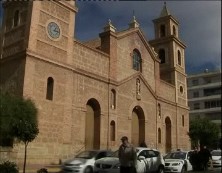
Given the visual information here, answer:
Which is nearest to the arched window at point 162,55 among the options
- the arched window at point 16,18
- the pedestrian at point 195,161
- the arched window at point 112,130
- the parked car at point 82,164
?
the arched window at point 112,130

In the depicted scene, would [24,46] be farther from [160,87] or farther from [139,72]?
[160,87]

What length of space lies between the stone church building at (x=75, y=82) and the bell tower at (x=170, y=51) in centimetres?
346

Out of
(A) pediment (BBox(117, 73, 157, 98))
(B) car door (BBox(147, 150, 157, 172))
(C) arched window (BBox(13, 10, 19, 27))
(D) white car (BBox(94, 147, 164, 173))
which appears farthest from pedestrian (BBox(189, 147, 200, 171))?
(C) arched window (BBox(13, 10, 19, 27))

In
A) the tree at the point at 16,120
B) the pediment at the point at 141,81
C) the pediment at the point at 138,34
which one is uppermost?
the pediment at the point at 138,34

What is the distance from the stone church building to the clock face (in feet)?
0.25

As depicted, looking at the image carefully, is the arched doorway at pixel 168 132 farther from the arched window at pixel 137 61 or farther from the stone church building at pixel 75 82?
the arched window at pixel 137 61

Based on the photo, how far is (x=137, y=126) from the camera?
3459cm

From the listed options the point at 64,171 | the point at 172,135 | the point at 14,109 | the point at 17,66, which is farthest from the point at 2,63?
the point at 172,135

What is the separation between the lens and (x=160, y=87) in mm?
38719

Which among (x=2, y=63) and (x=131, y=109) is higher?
(x=2, y=63)

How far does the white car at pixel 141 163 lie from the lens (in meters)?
16.8

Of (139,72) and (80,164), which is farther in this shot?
(139,72)

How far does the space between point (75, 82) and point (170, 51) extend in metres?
19.1

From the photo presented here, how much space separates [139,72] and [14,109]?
17.6 m
